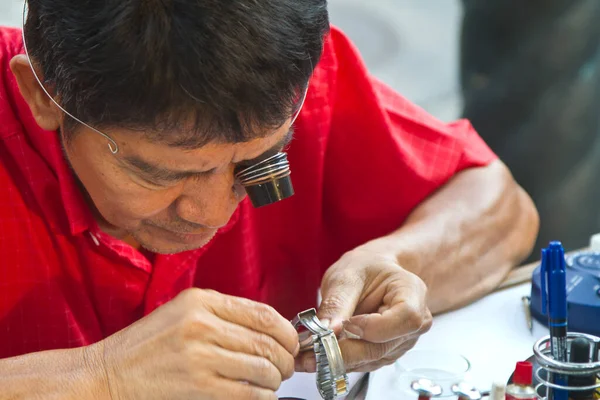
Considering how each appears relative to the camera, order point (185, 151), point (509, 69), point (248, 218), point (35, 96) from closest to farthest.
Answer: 1. point (185, 151)
2. point (35, 96)
3. point (248, 218)
4. point (509, 69)

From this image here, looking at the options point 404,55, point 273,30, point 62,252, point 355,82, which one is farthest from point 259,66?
point 404,55

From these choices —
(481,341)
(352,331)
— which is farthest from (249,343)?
(481,341)

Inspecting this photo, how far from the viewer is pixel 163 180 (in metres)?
1.09

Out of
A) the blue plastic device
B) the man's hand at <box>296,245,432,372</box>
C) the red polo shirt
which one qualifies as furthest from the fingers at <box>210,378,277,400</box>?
the blue plastic device

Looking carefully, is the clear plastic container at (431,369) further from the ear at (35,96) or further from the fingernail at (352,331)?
the ear at (35,96)

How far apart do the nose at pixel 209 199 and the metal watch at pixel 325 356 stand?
0.19m

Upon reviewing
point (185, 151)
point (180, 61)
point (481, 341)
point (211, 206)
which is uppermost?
point (180, 61)

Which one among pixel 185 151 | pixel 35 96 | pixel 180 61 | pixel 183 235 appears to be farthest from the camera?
pixel 183 235

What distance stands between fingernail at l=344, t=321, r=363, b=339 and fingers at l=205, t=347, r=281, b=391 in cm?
15

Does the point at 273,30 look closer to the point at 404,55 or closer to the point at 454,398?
the point at 454,398

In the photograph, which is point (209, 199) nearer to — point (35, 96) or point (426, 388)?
point (35, 96)

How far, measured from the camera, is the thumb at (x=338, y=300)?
1.20m

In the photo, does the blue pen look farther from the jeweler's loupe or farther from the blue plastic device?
the jeweler's loupe

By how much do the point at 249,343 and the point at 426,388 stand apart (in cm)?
33
